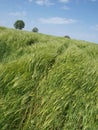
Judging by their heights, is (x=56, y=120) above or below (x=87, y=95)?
below

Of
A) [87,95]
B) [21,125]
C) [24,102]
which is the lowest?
[21,125]

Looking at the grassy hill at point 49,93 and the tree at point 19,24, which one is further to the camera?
the tree at point 19,24

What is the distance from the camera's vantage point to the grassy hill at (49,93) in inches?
127

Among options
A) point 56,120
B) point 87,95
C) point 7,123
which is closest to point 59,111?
point 56,120

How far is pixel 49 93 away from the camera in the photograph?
356cm

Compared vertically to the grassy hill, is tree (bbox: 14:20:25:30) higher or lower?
higher

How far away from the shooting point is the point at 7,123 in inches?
135

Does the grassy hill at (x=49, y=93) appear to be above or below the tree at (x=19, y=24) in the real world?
below

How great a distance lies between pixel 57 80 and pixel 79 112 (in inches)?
26.3

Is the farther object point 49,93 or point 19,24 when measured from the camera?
point 19,24

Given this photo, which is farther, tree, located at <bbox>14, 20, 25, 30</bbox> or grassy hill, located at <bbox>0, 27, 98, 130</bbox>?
tree, located at <bbox>14, 20, 25, 30</bbox>

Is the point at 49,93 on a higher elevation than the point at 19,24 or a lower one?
lower

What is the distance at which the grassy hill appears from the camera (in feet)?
10.6

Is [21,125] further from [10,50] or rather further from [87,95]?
[10,50]
